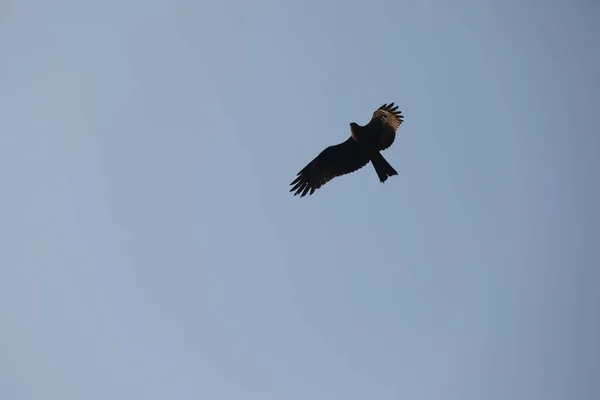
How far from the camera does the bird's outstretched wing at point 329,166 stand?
1244 centimetres

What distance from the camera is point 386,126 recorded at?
39.6 feet

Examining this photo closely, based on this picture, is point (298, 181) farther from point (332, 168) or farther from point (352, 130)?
point (352, 130)

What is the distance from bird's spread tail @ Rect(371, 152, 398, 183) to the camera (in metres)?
11.5

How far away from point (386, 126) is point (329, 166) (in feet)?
5.46

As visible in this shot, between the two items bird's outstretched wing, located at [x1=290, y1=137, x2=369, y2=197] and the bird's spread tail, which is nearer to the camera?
the bird's spread tail

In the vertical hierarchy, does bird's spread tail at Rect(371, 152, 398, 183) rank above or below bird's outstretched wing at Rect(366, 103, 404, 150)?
below

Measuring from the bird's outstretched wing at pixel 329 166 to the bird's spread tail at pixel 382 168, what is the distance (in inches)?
24.0

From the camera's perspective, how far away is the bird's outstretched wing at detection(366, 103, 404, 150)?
474 inches

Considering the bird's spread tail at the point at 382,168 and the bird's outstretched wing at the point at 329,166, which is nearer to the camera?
the bird's spread tail at the point at 382,168

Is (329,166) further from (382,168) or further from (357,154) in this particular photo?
(382,168)

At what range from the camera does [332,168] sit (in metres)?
12.8

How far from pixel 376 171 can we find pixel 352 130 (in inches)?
42.6

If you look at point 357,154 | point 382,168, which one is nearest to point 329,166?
point 357,154

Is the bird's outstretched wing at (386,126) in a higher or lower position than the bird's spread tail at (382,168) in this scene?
higher
